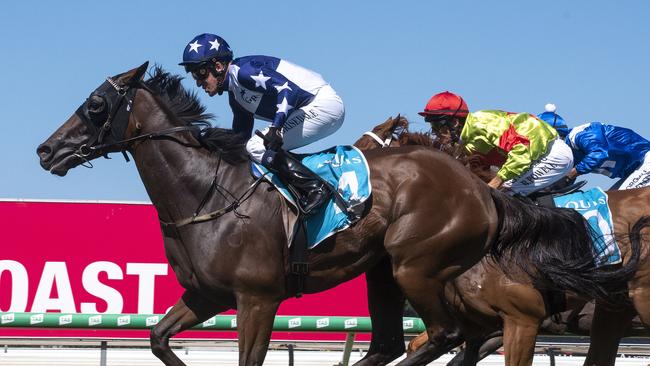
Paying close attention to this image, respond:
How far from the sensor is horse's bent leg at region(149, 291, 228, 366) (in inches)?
220

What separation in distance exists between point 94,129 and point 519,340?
2.38 m

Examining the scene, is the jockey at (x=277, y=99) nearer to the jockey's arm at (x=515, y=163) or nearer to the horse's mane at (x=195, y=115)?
the horse's mane at (x=195, y=115)

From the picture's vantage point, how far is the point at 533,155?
20.2ft

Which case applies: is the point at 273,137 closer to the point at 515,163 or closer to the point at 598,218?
the point at 515,163

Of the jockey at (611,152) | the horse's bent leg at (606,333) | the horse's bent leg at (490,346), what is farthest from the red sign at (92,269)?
the horse's bent leg at (606,333)

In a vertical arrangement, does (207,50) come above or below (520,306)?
above

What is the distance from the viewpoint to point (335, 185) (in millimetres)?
5535

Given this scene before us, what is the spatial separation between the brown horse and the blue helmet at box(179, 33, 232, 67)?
1.51 meters

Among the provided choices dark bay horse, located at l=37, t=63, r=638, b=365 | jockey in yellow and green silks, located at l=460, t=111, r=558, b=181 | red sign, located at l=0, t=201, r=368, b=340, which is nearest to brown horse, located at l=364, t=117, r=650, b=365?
jockey in yellow and green silks, located at l=460, t=111, r=558, b=181

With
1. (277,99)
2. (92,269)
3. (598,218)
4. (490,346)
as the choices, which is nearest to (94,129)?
(277,99)

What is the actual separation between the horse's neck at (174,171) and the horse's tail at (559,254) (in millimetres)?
1363

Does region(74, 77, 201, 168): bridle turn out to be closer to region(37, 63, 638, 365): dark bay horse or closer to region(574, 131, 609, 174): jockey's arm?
region(37, 63, 638, 365): dark bay horse

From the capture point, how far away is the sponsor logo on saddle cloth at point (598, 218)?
244 inches

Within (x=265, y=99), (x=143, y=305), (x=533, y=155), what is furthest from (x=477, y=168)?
(x=143, y=305)
